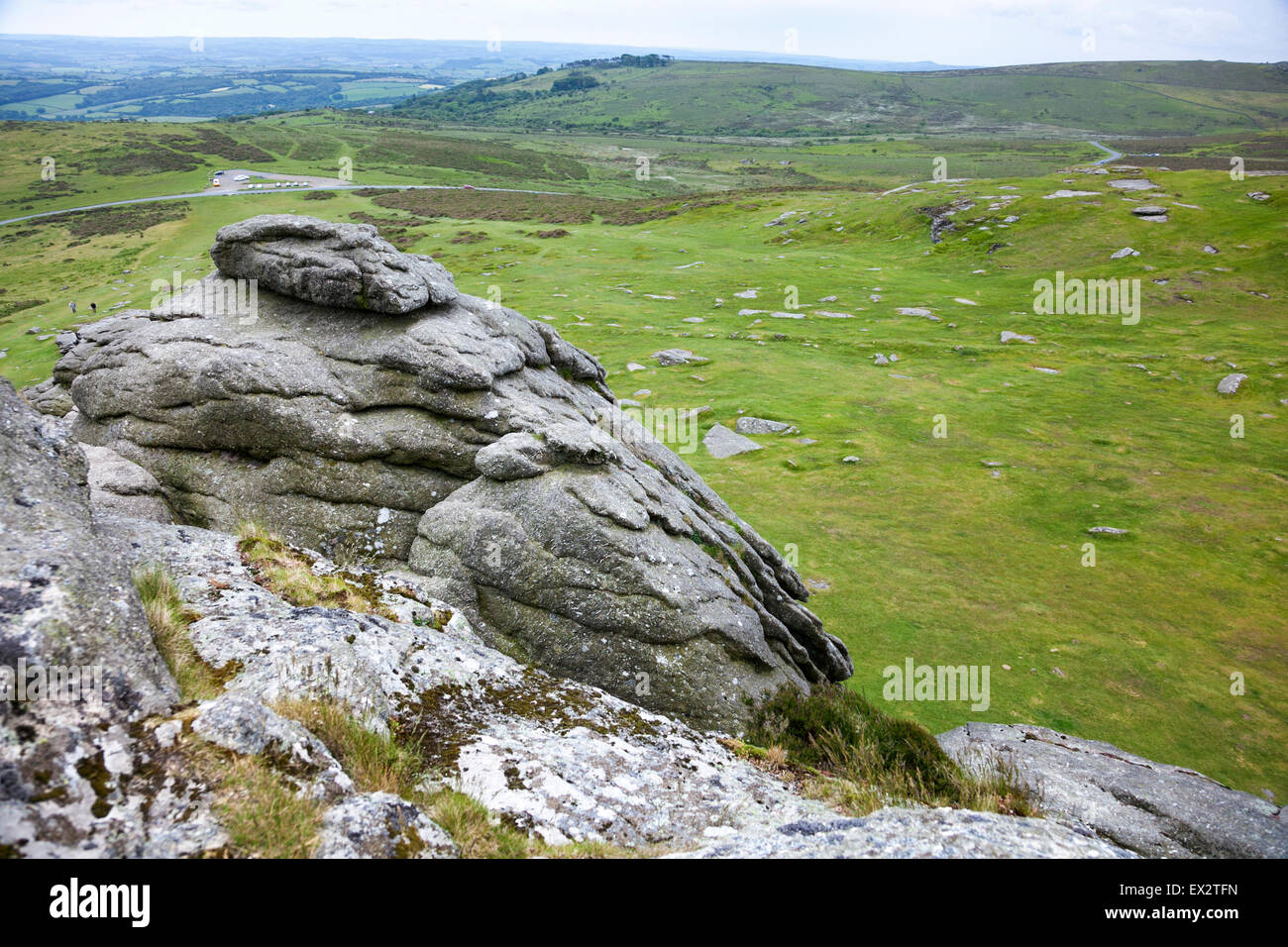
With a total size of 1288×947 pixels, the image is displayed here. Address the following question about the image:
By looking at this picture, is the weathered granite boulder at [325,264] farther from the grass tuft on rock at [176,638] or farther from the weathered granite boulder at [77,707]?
the weathered granite boulder at [77,707]

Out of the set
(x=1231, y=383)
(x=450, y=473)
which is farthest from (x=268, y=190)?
(x=1231, y=383)

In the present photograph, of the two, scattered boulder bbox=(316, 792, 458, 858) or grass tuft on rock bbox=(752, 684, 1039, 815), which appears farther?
grass tuft on rock bbox=(752, 684, 1039, 815)

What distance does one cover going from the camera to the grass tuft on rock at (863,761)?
10164mm

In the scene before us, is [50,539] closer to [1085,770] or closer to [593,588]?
[593,588]

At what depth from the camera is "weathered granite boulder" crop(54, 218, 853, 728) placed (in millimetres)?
14461

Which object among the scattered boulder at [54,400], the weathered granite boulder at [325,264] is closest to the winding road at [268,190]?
the weathered granite boulder at [325,264]

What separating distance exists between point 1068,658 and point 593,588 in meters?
18.9

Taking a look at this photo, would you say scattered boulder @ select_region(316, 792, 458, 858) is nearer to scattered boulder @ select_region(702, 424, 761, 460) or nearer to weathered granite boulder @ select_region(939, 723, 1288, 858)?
weathered granite boulder @ select_region(939, 723, 1288, 858)

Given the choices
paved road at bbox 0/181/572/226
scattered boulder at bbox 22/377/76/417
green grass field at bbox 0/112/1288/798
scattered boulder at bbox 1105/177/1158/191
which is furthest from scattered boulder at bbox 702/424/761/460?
paved road at bbox 0/181/572/226

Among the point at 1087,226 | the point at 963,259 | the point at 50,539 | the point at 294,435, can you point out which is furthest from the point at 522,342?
the point at 1087,226

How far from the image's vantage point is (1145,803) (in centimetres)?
1271

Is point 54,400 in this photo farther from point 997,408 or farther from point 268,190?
point 268,190

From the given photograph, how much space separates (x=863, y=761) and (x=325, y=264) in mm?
18691

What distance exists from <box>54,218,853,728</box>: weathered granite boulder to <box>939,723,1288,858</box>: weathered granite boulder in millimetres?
5509
